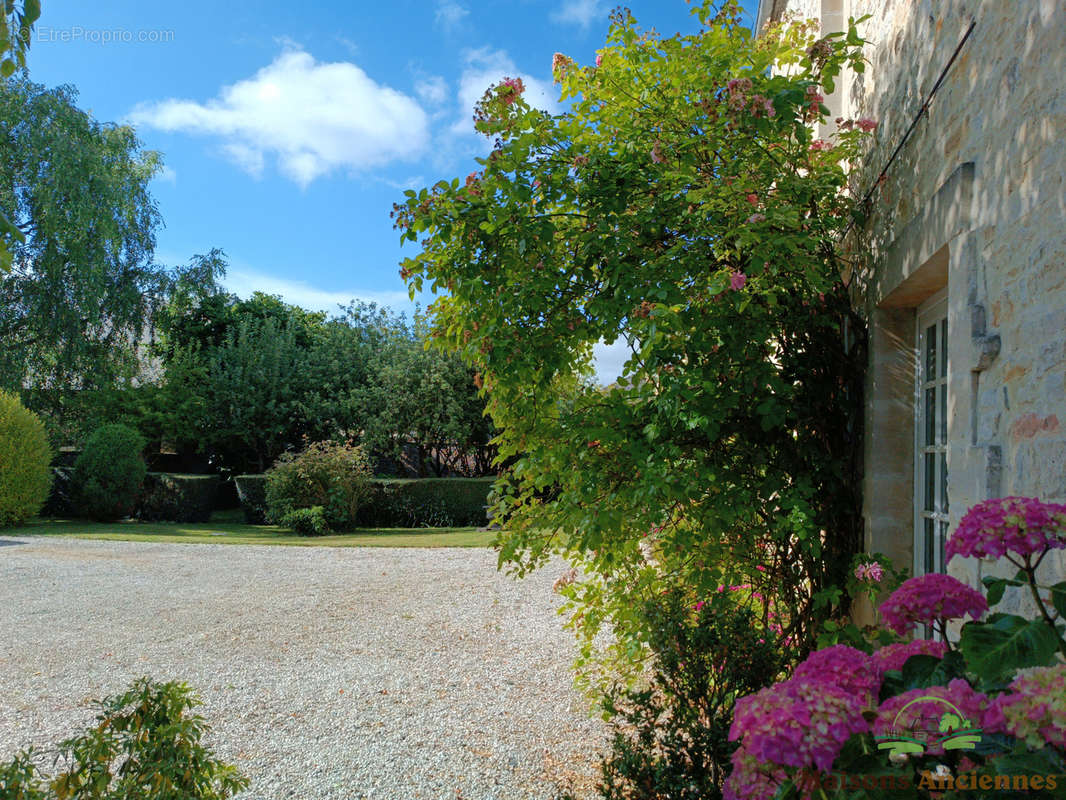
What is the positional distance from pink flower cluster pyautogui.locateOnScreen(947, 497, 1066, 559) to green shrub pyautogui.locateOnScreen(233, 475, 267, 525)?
51.4 feet

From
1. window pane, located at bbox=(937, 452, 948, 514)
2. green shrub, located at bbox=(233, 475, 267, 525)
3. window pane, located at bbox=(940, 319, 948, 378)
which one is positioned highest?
window pane, located at bbox=(940, 319, 948, 378)

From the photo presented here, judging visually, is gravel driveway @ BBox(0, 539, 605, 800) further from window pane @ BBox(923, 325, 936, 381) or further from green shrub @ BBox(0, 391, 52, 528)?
green shrub @ BBox(0, 391, 52, 528)

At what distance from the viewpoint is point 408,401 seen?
17188mm

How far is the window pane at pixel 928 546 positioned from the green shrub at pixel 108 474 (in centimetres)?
1530

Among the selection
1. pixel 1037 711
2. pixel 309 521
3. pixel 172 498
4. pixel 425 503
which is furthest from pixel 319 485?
pixel 1037 711

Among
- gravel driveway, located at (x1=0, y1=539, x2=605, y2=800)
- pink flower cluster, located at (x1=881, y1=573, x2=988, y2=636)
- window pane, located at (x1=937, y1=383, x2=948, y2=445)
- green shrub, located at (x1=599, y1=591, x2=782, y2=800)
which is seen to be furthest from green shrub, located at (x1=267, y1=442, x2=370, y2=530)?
pink flower cluster, located at (x1=881, y1=573, x2=988, y2=636)

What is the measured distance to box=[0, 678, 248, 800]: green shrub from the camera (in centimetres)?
211

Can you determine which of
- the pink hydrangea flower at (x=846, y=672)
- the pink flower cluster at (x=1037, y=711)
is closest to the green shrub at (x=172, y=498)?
the pink hydrangea flower at (x=846, y=672)

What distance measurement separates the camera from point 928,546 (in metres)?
3.51

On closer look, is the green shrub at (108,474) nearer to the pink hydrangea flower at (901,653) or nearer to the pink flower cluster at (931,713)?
the pink hydrangea flower at (901,653)

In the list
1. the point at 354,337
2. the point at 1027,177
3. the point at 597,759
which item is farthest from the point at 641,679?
the point at 354,337

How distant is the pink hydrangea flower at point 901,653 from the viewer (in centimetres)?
155

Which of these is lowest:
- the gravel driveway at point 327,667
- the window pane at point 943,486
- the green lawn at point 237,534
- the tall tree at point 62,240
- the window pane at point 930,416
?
the gravel driveway at point 327,667

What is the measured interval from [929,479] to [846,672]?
2.40 metres
